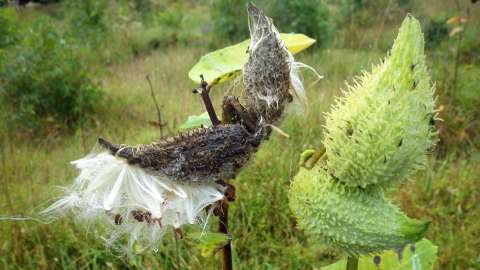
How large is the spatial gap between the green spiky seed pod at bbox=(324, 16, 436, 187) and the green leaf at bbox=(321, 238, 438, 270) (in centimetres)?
42

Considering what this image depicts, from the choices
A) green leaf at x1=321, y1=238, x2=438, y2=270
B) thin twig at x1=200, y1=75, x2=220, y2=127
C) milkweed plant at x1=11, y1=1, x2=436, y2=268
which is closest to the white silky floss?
milkweed plant at x1=11, y1=1, x2=436, y2=268

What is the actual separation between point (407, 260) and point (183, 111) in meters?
3.51

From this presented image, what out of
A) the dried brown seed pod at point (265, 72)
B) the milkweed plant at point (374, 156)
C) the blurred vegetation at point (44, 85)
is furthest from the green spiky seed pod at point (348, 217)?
the blurred vegetation at point (44, 85)

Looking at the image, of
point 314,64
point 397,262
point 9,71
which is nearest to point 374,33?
point 314,64

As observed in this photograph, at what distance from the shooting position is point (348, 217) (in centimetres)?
73

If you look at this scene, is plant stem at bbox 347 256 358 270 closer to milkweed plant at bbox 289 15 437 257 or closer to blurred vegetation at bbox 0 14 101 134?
milkweed plant at bbox 289 15 437 257

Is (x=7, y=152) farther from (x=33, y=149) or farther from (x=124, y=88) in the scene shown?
(x=124, y=88)

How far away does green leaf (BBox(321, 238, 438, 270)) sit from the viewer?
1.09 m

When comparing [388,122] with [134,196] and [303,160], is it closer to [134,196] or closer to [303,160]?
[303,160]

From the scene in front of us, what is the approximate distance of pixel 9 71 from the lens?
4.44 meters

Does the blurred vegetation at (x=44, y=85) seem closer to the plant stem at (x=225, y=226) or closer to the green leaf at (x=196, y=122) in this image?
the green leaf at (x=196, y=122)

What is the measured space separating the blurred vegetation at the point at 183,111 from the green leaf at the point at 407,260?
0.93 feet

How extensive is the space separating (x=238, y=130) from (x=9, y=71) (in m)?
4.31

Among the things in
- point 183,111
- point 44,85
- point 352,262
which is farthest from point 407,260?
point 44,85
